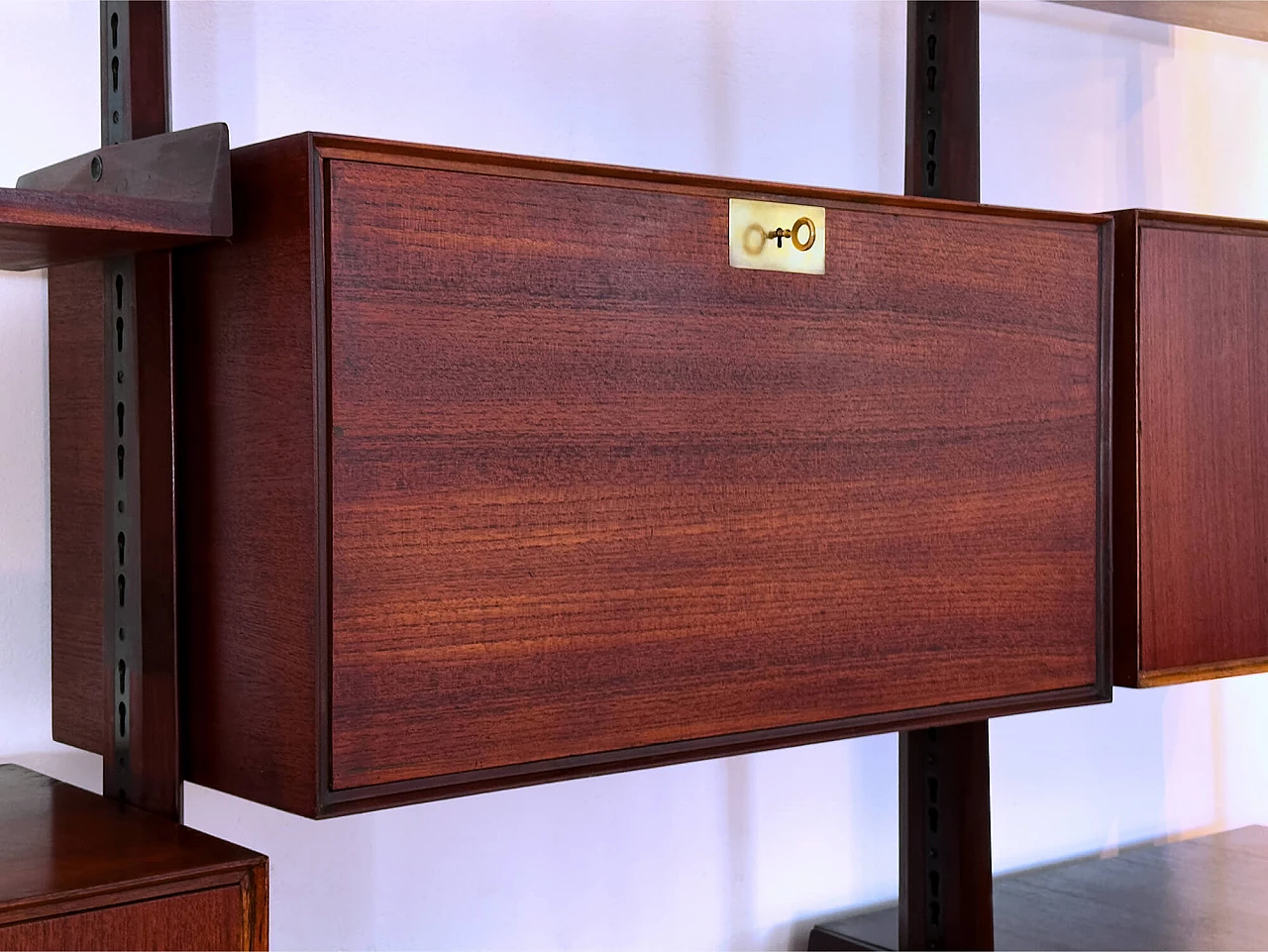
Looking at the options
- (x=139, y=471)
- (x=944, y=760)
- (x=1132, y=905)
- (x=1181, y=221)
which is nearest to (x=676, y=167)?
(x=1181, y=221)

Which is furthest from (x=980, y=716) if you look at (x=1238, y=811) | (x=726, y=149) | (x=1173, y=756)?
(x=1238, y=811)

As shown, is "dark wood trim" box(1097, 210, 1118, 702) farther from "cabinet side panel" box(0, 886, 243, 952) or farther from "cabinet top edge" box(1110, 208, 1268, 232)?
"cabinet side panel" box(0, 886, 243, 952)

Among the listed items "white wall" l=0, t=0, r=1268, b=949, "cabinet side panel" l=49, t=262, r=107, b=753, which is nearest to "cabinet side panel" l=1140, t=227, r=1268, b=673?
"white wall" l=0, t=0, r=1268, b=949

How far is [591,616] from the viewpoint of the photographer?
101cm

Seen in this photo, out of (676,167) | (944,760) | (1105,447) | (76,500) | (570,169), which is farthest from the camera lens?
(676,167)

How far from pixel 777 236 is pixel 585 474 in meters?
0.24

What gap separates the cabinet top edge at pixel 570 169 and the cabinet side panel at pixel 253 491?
0.9 inches

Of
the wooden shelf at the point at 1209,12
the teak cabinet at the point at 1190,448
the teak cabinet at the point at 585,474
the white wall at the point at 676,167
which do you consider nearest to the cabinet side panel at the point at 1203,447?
the teak cabinet at the point at 1190,448

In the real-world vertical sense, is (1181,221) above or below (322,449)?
above

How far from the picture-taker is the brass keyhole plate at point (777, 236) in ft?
3.49

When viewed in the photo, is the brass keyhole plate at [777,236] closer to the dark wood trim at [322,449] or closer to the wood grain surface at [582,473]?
the wood grain surface at [582,473]

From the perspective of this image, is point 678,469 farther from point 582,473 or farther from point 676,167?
point 676,167

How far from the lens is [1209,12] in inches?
63.1

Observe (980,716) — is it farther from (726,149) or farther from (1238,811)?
(1238,811)
